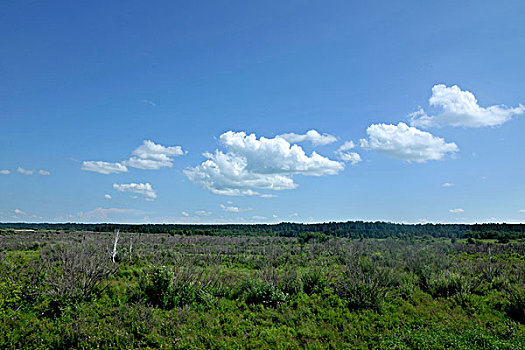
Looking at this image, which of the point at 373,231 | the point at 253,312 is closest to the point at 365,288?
the point at 253,312

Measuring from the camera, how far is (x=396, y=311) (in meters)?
12.7

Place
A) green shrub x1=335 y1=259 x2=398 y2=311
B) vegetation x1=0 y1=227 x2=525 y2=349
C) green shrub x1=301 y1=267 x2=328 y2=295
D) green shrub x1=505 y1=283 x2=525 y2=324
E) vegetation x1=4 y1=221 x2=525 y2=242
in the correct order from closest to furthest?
vegetation x1=0 y1=227 x2=525 y2=349
green shrub x1=505 y1=283 x2=525 y2=324
green shrub x1=335 y1=259 x2=398 y2=311
green shrub x1=301 y1=267 x2=328 y2=295
vegetation x1=4 y1=221 x2=525 y2=242

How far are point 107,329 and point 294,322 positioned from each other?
612 cm

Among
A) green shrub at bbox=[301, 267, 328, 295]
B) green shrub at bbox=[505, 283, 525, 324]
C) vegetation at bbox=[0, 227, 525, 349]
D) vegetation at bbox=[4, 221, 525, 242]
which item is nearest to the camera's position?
vegetation at bbox=[0, 227, 525, 349]

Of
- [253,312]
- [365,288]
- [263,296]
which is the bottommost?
[253,312]

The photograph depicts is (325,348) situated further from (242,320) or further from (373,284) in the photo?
(373,284)

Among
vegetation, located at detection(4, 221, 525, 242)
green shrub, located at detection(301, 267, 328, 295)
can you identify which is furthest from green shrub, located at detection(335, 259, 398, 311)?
vegetation, located at detection(4, 221, 525, 242)

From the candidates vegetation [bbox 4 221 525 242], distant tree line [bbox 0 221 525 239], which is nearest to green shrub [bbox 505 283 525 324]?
vegetation [bbox 4 221 525 242]

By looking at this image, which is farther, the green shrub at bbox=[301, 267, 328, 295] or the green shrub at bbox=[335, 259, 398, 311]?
the green shrub at bbox=[301, 267, 328, 295]

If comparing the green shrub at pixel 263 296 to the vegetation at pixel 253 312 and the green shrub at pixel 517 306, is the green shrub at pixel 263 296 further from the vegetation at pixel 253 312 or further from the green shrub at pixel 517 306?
the green shrub at pixel 517 306

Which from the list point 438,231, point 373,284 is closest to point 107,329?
point 373,284

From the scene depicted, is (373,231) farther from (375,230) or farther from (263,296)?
(263,296)

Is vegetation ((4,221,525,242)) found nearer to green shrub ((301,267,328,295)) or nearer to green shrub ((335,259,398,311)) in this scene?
green shrub ((301,267,328,295))

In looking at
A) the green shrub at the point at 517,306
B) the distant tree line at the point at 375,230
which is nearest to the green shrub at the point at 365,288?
the green shrub at the point at 517,306
